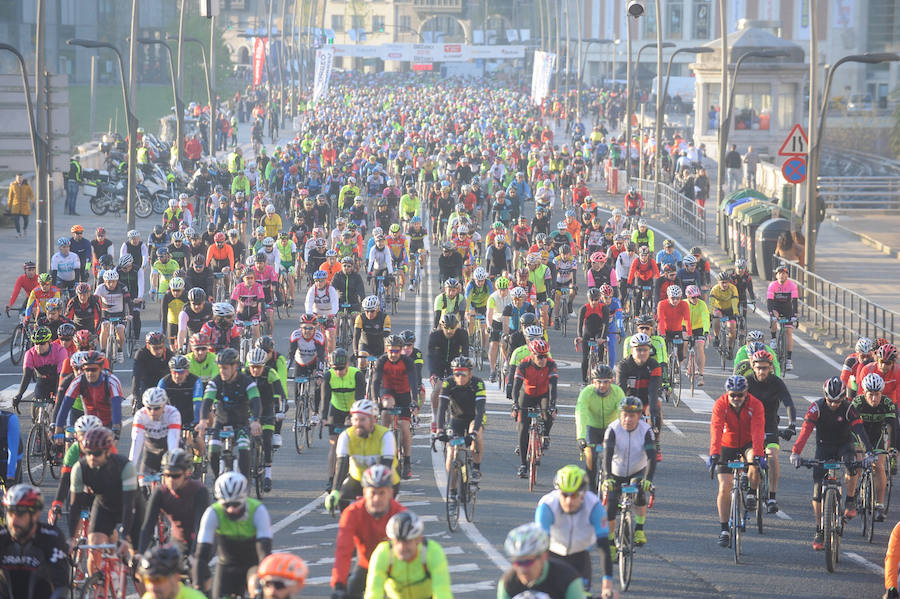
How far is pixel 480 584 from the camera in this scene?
12.9 metres

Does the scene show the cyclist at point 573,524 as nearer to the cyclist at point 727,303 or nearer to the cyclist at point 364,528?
the cyclist at point 364,528

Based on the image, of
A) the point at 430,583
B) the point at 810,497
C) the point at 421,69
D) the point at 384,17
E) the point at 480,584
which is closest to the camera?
the point at 430,583

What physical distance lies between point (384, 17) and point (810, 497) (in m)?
187

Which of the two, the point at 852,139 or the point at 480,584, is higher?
the point at 852,139

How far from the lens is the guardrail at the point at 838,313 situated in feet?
88.8

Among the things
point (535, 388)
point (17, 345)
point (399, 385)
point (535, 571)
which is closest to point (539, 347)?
point (535, 388)

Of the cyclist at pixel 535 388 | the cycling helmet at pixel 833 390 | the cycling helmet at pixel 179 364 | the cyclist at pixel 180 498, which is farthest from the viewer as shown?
the cyclist at pixel 535 388

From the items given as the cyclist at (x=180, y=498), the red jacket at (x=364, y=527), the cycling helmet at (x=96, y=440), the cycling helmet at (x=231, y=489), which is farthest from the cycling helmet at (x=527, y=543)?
Result: the cycling helmet at (x=96, y=440)

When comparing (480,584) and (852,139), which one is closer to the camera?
(480,584)

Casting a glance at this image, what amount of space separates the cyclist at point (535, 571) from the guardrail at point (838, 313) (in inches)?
707

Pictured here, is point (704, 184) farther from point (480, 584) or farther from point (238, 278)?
point (480, 584)

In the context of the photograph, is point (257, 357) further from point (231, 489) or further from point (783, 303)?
point (783, 303)

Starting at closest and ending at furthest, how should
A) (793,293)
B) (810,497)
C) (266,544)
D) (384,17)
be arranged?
(266,544) → (810,497) → (793,293) → (384,17)

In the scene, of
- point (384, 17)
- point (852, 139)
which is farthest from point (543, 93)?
point (384, 17)
